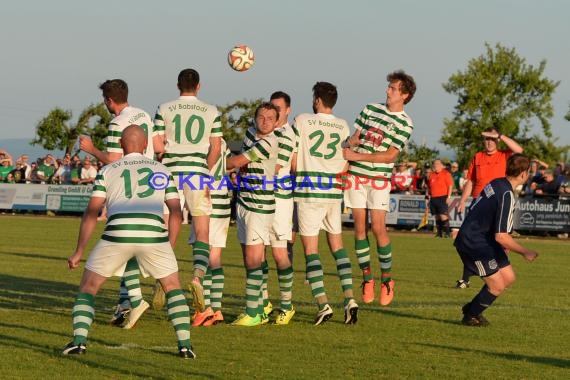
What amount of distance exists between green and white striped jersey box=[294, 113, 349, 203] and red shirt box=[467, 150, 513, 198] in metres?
5.29

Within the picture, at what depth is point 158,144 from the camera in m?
11.9

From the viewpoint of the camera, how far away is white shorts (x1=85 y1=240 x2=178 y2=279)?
8734 millimetres

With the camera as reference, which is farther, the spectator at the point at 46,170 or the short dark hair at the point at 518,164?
the spectator at the point at 46,170

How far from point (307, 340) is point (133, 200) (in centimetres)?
251

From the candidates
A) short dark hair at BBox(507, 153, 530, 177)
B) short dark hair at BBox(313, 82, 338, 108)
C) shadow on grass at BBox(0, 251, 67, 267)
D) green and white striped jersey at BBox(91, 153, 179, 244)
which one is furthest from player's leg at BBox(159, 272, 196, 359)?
shadow on grass at BBox(0, 251, 67, 267)

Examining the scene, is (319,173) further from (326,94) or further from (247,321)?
(247,321)

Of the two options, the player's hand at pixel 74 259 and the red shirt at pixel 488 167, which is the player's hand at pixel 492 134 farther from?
the player's hand at pixel 74 259

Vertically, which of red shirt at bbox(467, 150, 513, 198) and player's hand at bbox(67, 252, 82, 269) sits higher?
red shirt at bbox(467, 150, 513, 198)

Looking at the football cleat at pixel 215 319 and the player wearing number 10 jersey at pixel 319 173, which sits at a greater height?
the player wearing number 10 jersey at pixel 319 173

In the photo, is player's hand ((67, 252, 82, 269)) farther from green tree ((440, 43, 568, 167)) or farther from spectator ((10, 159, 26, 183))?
green tree ((440, 43, 568, 167))

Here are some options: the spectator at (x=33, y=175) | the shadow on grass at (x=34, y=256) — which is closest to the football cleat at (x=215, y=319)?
the shadow on grass at (x=34, y=256)

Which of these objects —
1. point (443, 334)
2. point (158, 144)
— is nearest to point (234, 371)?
point (443, 334)

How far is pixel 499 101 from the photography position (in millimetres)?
63469

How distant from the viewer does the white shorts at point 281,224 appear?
11.7 m
